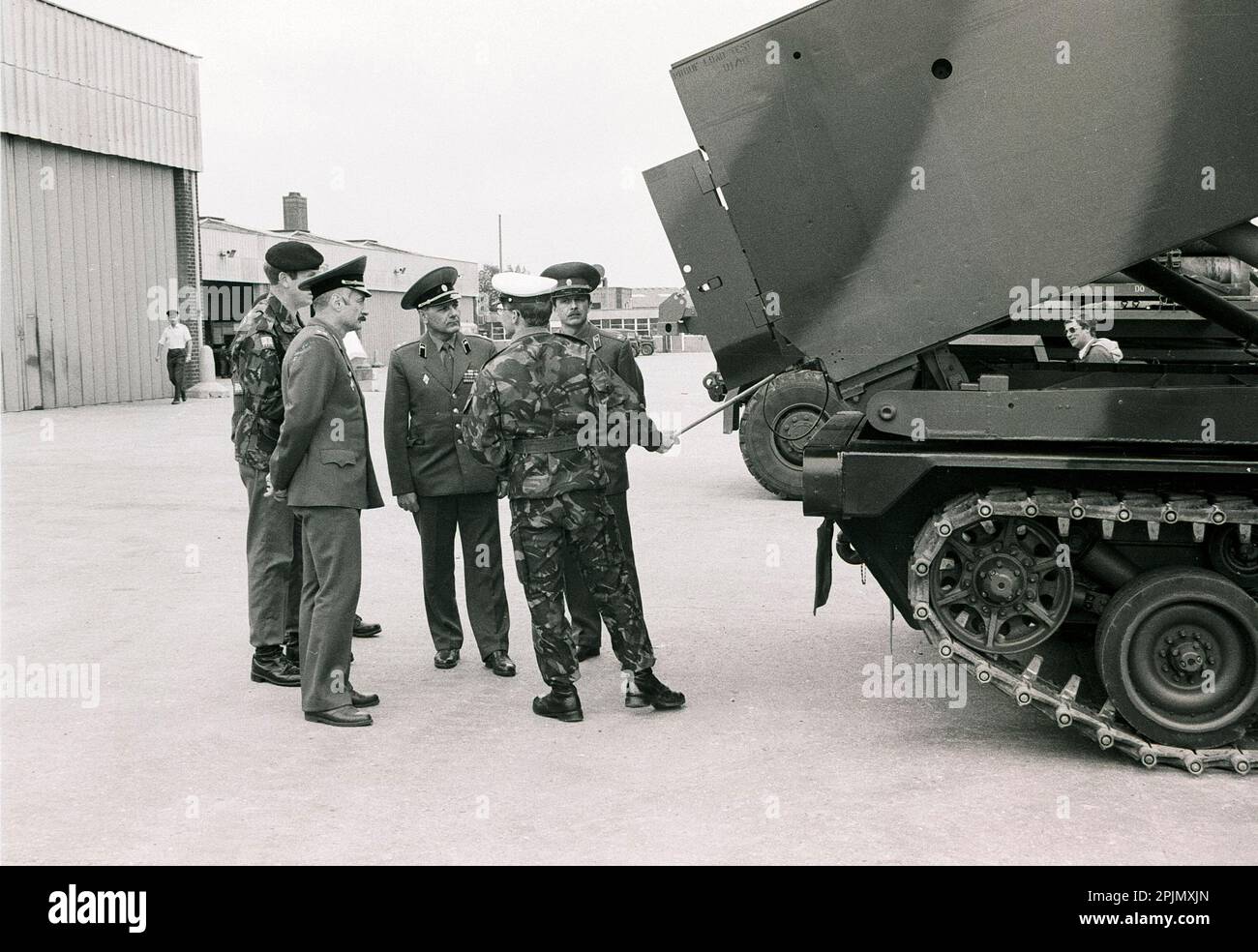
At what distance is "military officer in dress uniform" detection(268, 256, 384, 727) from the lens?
5809 millimetres

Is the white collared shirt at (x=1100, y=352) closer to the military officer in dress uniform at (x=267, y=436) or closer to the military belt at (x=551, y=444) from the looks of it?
the military belt at (x=551, y=444)

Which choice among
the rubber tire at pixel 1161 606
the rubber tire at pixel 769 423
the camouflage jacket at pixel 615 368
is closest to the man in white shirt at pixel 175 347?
the rubber tire at pixel 769 423

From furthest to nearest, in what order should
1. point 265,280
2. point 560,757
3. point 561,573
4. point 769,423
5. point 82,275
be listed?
point 265,280
point 82,275
point 769,423
point 561,573
point 560,757

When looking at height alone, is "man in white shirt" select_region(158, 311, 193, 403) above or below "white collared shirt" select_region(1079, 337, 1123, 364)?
above

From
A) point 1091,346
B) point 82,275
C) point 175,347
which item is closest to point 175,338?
point 175,347

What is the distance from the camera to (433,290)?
6750mm

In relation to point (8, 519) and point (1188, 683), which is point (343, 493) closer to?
point (1188, 683)

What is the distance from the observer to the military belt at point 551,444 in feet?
19.2

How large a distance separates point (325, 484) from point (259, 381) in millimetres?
850

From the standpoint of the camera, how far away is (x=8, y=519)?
35.9 ft

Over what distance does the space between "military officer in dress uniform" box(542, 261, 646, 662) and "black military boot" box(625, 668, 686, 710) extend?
15.5 inches

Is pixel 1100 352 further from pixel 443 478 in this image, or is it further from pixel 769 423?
pixel 769 423

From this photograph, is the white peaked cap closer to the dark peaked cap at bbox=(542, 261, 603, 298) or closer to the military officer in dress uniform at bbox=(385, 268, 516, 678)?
the dark peaked cap at bbox=(542, 261, 603, 298)

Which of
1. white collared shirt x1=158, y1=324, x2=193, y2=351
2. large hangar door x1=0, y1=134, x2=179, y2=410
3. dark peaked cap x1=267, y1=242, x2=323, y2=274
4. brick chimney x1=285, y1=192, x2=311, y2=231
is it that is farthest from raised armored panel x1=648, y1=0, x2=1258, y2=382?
brick chimney x1=285, y1=192, x2=311, y2=231
